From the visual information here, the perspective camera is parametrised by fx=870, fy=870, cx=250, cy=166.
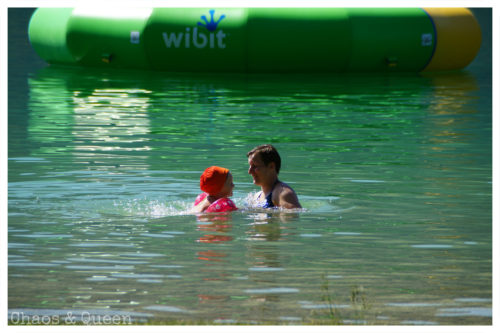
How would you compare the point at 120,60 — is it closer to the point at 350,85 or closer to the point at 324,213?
the point at 350,85

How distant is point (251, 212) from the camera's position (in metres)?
8.84

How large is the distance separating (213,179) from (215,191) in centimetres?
19

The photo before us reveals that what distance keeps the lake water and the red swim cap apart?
11.7 inches

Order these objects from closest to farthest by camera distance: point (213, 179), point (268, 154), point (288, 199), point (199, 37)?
point (213, 179)
point (288, 199)
point (268, 154)
point (199, 37)

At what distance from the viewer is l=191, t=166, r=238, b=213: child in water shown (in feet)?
28.3

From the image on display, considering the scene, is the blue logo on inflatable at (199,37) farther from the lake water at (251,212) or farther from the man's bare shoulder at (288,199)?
the man's bare shoulder at (288,199)

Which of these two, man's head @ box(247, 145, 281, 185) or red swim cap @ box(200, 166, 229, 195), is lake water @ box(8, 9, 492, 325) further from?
man's head @ box(247, 145, 281, 185)

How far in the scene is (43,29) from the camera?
22.7 metres

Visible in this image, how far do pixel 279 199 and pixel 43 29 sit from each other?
15.5m

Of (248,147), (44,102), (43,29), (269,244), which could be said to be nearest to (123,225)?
(269,244)

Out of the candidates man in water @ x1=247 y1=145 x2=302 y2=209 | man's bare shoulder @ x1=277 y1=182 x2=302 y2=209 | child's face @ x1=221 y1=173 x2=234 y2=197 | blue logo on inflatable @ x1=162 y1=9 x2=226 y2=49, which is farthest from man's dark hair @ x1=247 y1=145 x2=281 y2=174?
blue logo on inflatable @ x1=162 y1=9 x2=226 y2=49

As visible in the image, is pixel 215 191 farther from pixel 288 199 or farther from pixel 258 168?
pixel 288 199

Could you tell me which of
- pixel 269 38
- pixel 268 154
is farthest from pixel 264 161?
pixel 269 38

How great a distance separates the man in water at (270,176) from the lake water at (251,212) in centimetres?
15
